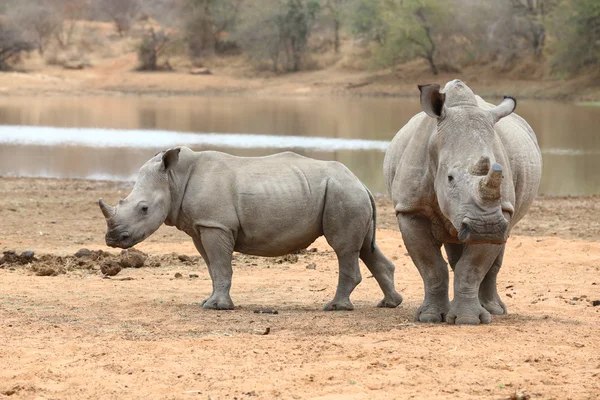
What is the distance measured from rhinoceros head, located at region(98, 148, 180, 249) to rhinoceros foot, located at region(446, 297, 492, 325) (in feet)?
8.01

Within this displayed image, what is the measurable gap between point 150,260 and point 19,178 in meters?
9.59

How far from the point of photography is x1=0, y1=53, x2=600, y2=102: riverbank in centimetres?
4728

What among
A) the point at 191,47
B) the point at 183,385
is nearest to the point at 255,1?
the point at 191,47

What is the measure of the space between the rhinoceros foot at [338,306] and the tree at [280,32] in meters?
48.9

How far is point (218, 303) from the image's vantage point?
8.13 m

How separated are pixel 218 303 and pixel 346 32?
2182 inches

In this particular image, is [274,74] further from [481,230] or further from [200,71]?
[481,230]

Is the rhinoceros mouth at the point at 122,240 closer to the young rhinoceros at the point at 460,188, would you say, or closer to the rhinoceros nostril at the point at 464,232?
the young rhinoceros at the point at 460,188

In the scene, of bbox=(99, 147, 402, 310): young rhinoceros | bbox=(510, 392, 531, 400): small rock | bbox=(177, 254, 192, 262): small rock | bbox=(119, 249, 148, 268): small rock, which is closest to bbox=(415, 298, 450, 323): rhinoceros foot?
bbox=(99, 147, 402, 310): young rhinoceros

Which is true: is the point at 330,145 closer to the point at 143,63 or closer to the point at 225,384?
the point at 225,384

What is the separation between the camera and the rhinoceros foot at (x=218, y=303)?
8117 millimetres

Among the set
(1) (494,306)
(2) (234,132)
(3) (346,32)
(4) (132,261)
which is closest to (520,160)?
(1) (494,306)

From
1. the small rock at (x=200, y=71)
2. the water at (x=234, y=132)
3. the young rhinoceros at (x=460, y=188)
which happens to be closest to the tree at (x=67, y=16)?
the small rock at (x=200, y=71)

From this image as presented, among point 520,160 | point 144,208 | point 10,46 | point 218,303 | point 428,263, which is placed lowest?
point 10,46
